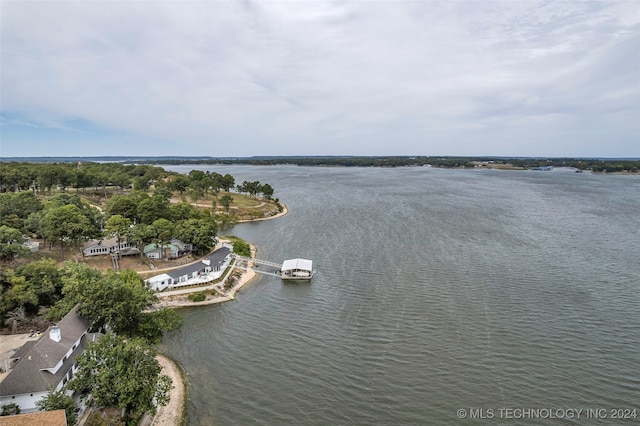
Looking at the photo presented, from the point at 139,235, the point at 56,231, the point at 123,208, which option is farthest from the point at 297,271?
the point at 123,208

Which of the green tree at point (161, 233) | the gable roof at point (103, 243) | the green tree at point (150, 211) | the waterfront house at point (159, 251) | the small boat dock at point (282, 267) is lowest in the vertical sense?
the small boat dock at point (282, 267)

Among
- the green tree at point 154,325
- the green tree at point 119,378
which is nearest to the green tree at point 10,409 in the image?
the green tree at point 119,378

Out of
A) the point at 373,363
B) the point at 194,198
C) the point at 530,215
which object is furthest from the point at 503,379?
the point at 194,198

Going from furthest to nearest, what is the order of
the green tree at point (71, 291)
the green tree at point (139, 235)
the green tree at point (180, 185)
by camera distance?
1. the green tree at point (180, 185)
2. the green tree at point (139, 235)
3. the green tree at point (71, 291)

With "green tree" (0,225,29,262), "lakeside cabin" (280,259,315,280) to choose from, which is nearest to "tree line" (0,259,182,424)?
"green tree" (0,225,29,262)

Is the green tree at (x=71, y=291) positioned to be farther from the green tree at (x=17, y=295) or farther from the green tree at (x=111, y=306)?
the green tree at (x=17, y=295)

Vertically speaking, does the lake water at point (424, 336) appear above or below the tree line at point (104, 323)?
below

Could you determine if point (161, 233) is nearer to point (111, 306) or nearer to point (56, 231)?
point (56, 231)
